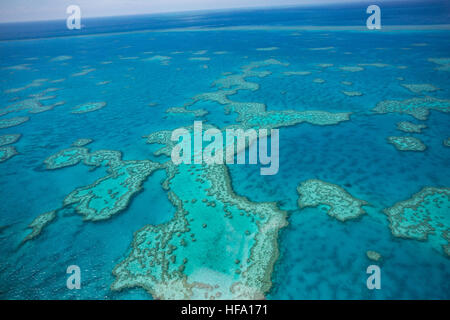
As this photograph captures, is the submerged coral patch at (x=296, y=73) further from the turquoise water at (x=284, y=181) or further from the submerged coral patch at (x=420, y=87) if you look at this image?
the submerged coral patch at (x=420, y=87)

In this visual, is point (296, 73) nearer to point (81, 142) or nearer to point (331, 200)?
point (331, 200)

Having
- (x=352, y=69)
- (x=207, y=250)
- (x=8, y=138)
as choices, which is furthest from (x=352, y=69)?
(x=8, y=138)

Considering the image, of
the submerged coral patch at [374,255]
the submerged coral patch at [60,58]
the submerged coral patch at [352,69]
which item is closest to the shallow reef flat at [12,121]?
the submerged coral patch at [374,255]

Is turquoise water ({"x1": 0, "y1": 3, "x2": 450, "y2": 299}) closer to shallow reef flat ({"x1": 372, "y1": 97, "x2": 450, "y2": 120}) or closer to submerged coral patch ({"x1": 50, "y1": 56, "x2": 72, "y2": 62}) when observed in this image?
shallow reef flat ({"x1": 372, "y1": 97, "x2": 450, "y2": 120})

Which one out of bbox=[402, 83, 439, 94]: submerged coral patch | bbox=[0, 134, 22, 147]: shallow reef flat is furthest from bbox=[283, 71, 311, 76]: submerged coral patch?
bbox=[0, 134, 22, 147]: shallow reef flat

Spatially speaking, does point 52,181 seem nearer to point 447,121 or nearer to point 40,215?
point 40,215
